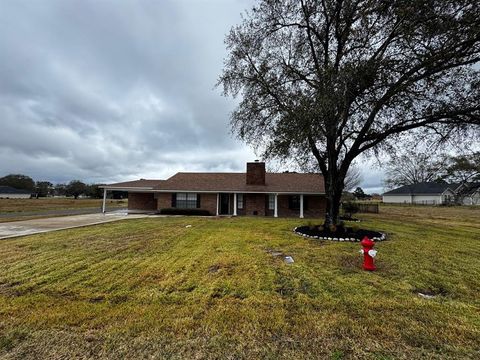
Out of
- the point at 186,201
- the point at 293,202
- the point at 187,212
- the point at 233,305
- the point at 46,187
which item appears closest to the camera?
the point at 233,305

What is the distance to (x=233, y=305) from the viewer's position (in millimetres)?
3816

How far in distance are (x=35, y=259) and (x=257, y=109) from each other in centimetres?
977

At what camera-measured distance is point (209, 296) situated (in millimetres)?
4156

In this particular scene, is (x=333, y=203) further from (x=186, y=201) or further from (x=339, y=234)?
(x=186, y=201)

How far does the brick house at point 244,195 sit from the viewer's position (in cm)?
2002

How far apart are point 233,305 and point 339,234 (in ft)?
25.0

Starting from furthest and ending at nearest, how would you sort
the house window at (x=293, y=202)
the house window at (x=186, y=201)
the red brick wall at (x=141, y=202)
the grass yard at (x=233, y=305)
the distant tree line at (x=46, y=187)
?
the distant tree line at (x=46, y=187) < the red brick wall at (x=141, y=202) < the house window at (x=186, y=201) < the house window at (x=293, y=202) < the grass yard at (x=233, y=305)

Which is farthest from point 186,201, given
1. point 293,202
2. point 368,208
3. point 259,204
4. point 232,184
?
point 368,208

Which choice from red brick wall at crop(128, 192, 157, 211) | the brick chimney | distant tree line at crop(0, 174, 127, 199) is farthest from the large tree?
distant tree line at crop(0, 174, 127, 199)

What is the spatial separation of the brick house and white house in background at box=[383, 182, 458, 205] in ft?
147

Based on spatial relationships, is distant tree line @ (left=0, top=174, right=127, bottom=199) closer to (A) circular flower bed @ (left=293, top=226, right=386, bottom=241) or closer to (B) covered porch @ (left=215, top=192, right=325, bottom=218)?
(B) covered porch @ (left=215, top=192, right=325, bottom=218)

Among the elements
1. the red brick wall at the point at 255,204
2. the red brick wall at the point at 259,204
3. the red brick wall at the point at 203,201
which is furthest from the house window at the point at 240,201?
the red brick wall at the point at 203,201

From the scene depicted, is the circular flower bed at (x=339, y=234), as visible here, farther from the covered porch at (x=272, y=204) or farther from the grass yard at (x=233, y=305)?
the covered porch at (x=272, y=204)

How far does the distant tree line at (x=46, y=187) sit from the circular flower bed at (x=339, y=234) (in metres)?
78.2
